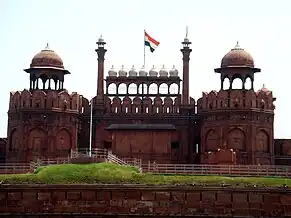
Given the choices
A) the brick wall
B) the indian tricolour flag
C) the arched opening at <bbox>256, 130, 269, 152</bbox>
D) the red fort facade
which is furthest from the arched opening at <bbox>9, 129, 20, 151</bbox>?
the arched opening at <bbox>256, 130, 269, 152</bbox>

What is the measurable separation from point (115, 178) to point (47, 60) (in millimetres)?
15118

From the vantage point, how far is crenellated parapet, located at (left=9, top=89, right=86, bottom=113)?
50.1 metres

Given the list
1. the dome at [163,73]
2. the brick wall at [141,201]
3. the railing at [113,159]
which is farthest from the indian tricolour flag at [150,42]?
the brick wall at [141,201]

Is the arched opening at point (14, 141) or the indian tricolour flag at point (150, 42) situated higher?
the indian tricolour flag at point (150, 42)

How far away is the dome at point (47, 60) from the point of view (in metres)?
51.0

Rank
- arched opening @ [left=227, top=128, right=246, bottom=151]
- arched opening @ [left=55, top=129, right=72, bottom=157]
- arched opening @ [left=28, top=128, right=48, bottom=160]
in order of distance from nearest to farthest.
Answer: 1. arched opening @ [left=227, top=128, right=246, bottom=151]
2. arched opening @ [left=28, top=128, right=48, bottom=160]
3. arched opening @ [left=55, top=129, right=72, bottom=157]

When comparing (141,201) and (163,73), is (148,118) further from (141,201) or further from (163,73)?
(141,201)

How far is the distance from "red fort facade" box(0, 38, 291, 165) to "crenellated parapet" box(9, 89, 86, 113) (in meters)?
0.07

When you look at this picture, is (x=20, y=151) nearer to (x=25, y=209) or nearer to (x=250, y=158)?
(x=25, y=209)

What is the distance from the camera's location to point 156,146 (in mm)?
50062

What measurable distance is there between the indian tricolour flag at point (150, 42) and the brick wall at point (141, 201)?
16325mm

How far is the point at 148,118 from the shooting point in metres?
51.4

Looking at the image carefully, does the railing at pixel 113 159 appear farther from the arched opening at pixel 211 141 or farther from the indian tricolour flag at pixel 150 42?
the indian tricolour flag at pixel 150 42

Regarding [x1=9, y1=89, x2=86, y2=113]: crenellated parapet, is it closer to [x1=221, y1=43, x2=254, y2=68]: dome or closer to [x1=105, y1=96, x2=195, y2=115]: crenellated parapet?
[x1=105, y1=96, x2=195, y2=115]: crenellated parapet
